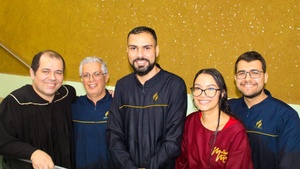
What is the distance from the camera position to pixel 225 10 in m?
3.56

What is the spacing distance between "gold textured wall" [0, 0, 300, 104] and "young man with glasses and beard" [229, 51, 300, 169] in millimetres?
984

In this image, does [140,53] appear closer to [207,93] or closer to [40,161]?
[207,93]

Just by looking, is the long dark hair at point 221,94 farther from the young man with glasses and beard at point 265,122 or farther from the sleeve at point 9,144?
the sleeve at point 9,144

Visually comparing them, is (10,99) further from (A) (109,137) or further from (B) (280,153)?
(B) (280,153)

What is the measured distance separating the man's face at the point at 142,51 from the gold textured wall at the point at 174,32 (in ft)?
4.74

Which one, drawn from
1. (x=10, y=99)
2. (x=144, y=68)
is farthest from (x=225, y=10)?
(x=10, y=99)

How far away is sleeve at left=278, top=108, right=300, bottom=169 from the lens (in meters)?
2.29

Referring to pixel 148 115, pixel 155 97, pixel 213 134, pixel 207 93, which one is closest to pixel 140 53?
pixel 155 97

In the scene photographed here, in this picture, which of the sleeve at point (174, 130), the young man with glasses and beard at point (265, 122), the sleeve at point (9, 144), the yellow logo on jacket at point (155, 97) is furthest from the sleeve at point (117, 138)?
the young man with glasses and beard at point (265, 122)

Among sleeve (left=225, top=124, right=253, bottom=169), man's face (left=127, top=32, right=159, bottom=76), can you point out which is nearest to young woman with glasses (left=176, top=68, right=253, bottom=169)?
sleeve (left=225, top=124, right=253, bottom=169)

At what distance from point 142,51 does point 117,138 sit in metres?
0.72

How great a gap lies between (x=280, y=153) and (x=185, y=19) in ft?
6.66

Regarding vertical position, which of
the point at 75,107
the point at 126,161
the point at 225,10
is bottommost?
the point at 126,161

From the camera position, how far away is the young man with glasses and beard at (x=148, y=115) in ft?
7.80
